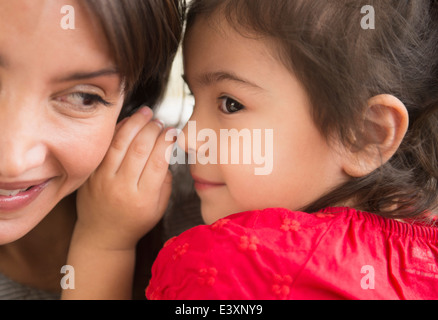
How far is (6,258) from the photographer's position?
4.37 feet

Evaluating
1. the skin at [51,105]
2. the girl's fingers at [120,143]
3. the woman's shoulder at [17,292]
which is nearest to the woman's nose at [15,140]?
the skin at [51,105]

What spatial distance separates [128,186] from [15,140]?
351 mm

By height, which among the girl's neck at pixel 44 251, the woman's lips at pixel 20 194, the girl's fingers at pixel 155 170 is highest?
the girl's fingers at pixel 155 170

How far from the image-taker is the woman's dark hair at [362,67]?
Answer: 1.01 metres

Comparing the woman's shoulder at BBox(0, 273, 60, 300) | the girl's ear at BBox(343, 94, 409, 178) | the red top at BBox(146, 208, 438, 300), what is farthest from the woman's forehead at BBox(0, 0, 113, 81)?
the woman's shoulder at BBox(0, 273, 60, 300)

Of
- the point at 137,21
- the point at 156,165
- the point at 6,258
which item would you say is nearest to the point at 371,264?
the point at 156,165

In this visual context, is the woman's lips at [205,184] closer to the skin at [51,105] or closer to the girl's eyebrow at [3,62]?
the skin at [51,105]

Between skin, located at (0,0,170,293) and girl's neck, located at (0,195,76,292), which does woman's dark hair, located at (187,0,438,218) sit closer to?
skin, located at (0,0,170,293)

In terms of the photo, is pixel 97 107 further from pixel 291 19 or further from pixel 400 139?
pixel 400 139

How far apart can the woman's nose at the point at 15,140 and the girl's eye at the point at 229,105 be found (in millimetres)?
406

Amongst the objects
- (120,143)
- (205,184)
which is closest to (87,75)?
(120,143)

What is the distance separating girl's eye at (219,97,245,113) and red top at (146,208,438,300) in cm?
24

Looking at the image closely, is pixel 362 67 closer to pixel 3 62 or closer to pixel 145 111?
pixel 145 111

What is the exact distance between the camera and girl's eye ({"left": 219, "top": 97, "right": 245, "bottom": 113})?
3.65 ft
